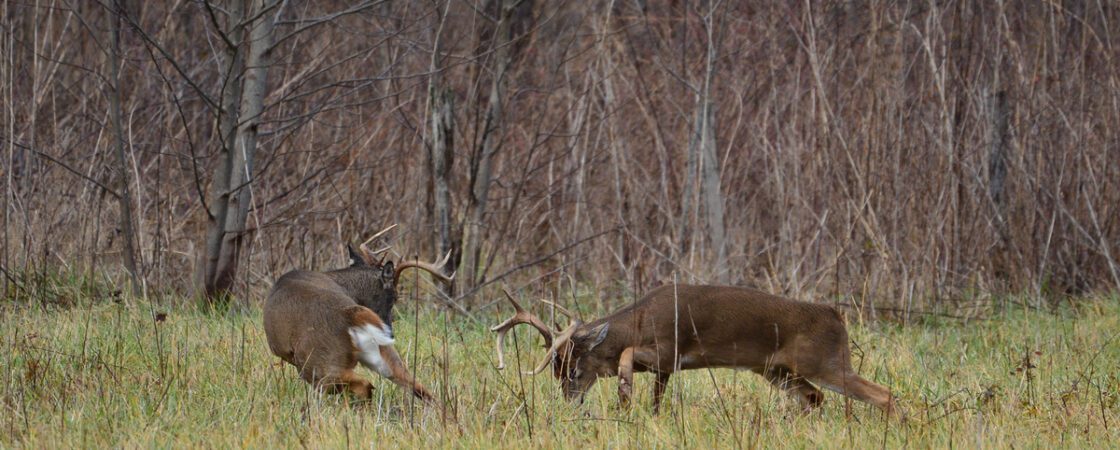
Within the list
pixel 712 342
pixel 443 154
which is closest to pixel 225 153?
pixel 443 154

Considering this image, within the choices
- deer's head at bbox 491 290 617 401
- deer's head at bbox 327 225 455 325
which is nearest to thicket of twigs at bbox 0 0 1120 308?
deer's head at bbox 327 225 455 325

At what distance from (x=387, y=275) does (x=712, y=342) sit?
1773mm

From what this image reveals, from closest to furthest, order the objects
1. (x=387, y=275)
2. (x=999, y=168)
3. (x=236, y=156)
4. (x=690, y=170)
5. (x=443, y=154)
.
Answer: (x=387, y=275), (x=236, y=156), (x=443, y=154), (x=999, y=168), (x=690, y=170)

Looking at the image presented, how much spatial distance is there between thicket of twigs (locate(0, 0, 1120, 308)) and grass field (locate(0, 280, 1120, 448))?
1.46 meters

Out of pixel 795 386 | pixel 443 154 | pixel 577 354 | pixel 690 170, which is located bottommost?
pixel 795 386

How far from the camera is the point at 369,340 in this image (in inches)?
216

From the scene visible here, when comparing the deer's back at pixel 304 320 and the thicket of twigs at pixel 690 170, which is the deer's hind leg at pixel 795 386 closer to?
the deer's back at pixel 304 320

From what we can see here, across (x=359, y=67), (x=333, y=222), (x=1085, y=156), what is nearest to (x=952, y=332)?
(x=1085, y=156)

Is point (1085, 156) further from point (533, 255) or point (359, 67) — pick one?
point (359, 67)

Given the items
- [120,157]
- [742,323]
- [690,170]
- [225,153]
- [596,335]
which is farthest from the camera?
[690,170]

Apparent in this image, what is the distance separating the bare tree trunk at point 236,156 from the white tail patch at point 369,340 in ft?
8.61

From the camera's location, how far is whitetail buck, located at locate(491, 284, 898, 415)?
5.81 meters

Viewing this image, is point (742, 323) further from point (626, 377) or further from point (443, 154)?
point (443, 154)

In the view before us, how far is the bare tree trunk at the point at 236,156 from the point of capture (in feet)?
25.8
